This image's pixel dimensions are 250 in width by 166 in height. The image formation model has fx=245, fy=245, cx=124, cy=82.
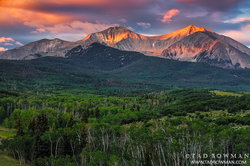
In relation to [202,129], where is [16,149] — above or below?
below

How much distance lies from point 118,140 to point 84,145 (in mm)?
15147

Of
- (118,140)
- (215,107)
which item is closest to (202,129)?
(118,140)

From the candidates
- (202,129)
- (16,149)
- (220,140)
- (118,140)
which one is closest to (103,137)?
(118,140)

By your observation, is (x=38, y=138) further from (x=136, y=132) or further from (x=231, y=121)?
(x=231, y=121)

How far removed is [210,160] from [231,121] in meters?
67.4

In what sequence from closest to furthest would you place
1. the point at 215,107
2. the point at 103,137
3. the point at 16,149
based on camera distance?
the point at 16,149
the point at 103,137
the point at 215,107

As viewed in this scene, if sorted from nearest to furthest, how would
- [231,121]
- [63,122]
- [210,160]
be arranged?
[210,160]
[231,121]
[63,122]

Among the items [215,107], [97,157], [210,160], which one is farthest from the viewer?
[215,107]

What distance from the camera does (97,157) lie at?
76.8m

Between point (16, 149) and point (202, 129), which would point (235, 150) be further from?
point (16, 149)

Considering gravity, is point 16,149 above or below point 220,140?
below

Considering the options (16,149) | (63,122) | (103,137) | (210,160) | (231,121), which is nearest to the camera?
(210,160)

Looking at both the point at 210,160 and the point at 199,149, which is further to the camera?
the point at 199,149

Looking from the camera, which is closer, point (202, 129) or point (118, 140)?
point (202, 129)
